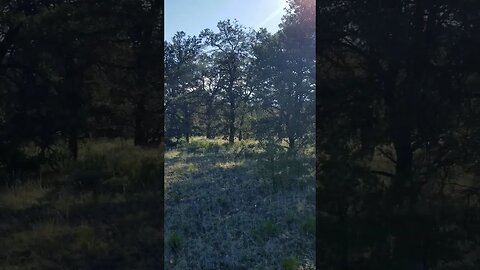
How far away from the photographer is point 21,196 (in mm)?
2301

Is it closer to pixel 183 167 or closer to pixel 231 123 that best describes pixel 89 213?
pixel 183 167

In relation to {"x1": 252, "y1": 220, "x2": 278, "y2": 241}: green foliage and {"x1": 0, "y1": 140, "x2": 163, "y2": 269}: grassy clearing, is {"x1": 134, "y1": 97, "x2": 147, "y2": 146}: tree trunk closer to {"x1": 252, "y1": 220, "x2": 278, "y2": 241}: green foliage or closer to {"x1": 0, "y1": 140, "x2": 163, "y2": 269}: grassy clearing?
{"x1": 0, "y1": 140, "x2": 163, "y2": 269}: grassy clearing

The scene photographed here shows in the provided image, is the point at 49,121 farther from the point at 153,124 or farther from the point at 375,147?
the point at 375,147

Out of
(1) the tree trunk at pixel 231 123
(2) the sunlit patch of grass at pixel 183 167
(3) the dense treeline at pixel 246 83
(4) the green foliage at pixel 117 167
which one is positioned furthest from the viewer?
(1) the tree trunk at pixel 231 123

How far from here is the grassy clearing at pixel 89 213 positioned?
2.27 metres

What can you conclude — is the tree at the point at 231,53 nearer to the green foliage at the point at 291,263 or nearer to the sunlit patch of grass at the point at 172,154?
the sunlit patch of grass at the point at 172,154

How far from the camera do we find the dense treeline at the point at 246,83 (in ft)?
10.5

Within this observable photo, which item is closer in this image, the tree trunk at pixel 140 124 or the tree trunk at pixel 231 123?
the tree trunk at pixel 140 124

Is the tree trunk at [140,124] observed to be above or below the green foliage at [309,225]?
above

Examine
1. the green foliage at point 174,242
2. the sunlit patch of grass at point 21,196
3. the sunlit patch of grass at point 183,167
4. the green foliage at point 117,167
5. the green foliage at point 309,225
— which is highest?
the green foliage at point 117,167

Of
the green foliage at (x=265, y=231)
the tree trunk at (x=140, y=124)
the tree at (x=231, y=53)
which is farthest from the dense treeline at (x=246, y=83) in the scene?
the green foliage at (x=265, y=231)

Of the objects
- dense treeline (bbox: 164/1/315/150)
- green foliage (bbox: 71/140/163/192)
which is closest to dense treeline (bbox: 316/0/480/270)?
dense treeline (bbox: 164/1/315/150)

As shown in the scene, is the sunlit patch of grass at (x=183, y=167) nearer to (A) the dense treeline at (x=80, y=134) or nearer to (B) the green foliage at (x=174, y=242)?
(B) the green foliage at (x=174, y=242)

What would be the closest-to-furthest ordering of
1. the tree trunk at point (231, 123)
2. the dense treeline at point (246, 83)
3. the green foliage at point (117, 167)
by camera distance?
the green foliage at point (117, 167), the dense treeline at point (246, 83), the tree trunk at point (231, 123)
